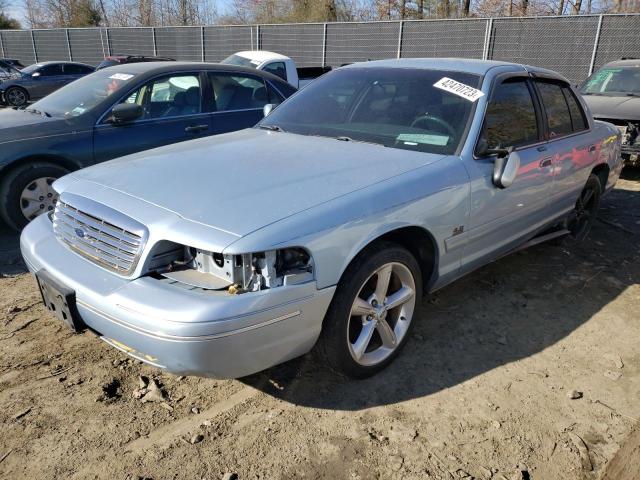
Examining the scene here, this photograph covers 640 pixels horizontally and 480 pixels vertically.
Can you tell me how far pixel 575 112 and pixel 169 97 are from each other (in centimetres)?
398

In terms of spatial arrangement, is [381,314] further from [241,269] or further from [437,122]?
[437,122]

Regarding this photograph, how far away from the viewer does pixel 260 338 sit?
222 centimetres

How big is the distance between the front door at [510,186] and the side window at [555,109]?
0.61 ft

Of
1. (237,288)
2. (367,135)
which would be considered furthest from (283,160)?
(237,288)

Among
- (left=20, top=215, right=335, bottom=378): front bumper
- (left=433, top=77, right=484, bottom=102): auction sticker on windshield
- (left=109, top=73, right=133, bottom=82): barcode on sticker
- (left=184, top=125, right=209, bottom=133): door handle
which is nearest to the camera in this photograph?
(left=20, top=215, right=335, bottom=378): front bumper

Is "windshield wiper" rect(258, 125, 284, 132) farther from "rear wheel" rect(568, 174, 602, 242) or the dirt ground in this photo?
"rear wheel" rect(568, 174, 602, 242)

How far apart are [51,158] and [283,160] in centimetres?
293

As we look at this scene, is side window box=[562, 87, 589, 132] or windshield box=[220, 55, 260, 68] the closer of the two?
side window box=[562, 87, 589, 132]

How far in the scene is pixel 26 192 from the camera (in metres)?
4.75

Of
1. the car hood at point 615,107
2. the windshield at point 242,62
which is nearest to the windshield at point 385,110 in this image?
the car hood at point 615,107

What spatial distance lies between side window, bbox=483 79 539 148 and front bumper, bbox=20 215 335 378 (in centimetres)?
177

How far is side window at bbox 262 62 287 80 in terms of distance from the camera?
35.4ft

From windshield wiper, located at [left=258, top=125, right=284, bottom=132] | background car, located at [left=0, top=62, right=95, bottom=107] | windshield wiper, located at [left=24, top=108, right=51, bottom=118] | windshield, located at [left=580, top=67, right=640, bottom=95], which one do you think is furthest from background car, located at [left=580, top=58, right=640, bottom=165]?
background car, located at [left=0, top=62, right=95, bottom=107]

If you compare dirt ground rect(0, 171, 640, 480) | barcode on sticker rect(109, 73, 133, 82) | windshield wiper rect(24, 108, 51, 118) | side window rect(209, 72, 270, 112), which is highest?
barcode on sticker rect(109, 73, 133, 82)
